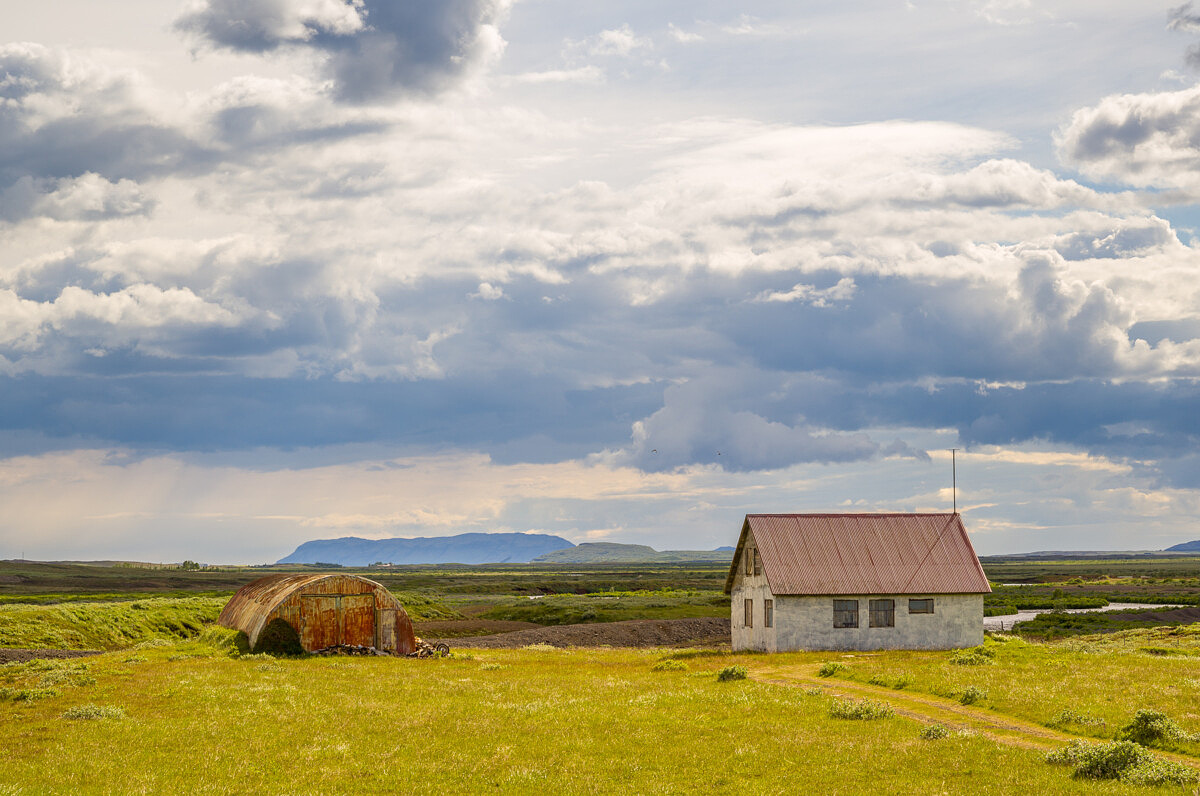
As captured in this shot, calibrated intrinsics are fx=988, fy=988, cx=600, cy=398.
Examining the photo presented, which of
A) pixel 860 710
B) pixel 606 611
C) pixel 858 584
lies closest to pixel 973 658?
pixel 858 584

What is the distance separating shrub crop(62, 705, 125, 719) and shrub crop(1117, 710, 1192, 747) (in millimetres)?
25756

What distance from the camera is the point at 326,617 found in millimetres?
49594

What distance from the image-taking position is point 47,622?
60.8m

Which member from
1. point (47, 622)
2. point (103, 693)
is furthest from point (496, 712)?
point (47, 622)

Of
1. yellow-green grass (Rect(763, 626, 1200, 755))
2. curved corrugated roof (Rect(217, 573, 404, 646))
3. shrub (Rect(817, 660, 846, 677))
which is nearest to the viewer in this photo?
yellow-green grass (Rect(763, 626, 1200, 755))

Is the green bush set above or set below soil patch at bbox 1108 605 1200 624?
above

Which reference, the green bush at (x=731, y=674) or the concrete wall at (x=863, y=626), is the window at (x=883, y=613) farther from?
the green bush at (x=731, y=674)

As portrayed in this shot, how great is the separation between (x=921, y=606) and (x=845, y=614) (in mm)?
4399

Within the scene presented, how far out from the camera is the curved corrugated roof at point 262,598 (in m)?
48.2

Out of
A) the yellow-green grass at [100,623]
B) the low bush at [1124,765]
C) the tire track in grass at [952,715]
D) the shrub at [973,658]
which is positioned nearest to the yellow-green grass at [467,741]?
the low bush at [1124,765]

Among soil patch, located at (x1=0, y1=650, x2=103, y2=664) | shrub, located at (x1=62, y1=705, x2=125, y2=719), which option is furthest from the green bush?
soil patch, located at (x1=0, y1=650, x2=103, y2=664)

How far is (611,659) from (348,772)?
104 ft

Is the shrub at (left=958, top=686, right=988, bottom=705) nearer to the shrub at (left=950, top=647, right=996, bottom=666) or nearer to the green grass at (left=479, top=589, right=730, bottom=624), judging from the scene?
the shrub at (left=950, top=647, right=996, bottom=666)

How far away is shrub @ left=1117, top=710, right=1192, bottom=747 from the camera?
22.9m
